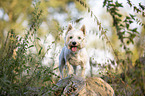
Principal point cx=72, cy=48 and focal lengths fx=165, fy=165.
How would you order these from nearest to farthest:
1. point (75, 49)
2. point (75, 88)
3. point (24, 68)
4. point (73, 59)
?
1. point (24, 68)
2. point (75, 88)
3. point (75, 49)
4. point (73, 59)

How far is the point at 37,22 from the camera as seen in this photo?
218 centimetres

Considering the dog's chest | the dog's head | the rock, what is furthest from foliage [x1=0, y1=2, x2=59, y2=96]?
the dog's chest

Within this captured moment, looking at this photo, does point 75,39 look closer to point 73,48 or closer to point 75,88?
point 73,48

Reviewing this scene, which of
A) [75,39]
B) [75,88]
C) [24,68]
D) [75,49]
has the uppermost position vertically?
[75,39]

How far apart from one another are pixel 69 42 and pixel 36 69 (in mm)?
3384

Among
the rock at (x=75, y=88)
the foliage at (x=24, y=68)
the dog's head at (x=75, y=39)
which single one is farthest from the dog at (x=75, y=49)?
the foliage at (x=24, y=68)

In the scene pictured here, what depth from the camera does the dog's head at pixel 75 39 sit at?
5.32 m

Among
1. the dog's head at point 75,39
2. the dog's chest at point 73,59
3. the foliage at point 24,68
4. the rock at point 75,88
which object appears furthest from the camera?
the dog's chest at point 73,59

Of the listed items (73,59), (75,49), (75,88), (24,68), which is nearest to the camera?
(24,68)

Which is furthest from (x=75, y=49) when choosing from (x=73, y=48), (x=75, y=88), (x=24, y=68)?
(x=24, y=68)

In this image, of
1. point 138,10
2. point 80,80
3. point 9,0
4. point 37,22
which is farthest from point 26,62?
point 9,0

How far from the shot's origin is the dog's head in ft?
17.5

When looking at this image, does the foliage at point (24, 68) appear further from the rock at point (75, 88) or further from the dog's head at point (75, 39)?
the dog's head at point (75, 39)

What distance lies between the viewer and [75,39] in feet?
17.7
